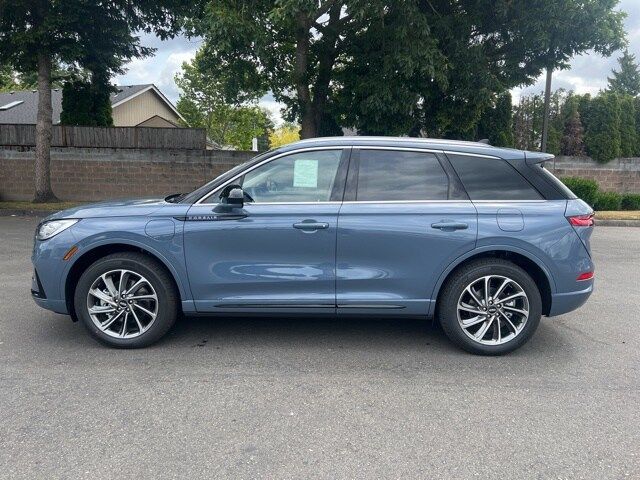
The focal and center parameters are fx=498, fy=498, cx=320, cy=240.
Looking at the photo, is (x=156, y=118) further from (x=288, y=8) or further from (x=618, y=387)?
(x=618, y=387)

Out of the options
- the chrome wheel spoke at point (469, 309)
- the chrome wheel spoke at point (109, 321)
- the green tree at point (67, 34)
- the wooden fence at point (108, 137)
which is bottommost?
the chrome wheel spoke at point (109, 321)

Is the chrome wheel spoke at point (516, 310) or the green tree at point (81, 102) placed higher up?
the green tree at point (81, 102)

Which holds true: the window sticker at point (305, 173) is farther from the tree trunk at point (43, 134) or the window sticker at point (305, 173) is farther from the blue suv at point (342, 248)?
the tree trunk at point (43, 134)

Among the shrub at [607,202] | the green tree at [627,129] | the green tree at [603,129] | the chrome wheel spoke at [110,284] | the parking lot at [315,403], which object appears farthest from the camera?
the green tree at [627,129]

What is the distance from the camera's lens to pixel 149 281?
161 inches

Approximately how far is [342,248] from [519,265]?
1.51 meters

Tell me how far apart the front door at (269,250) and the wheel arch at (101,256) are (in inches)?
5.4

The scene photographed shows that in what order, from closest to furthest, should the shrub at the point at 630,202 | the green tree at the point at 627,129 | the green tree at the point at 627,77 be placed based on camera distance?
the shrub at the point at 630,202 → the green tree at the point at 627,129 → the green tree at the point at 627,77

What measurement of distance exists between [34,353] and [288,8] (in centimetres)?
711

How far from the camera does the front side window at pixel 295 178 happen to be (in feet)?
13.6

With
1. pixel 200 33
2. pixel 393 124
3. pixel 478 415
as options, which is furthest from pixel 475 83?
pixel 478 415

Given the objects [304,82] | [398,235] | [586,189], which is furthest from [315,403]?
[586,189]

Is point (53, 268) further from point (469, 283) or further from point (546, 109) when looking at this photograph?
point (546, 109)

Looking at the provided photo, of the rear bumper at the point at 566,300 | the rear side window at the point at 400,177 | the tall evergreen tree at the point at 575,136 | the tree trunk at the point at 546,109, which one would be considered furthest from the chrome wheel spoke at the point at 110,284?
the tall evergreen tree at the point at 575,136
